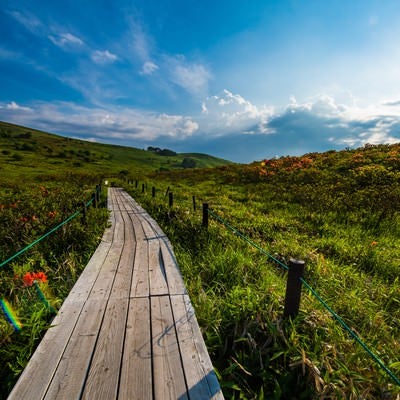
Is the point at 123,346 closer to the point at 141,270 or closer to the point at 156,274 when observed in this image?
the point at 156,274

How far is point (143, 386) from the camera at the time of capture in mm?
2238

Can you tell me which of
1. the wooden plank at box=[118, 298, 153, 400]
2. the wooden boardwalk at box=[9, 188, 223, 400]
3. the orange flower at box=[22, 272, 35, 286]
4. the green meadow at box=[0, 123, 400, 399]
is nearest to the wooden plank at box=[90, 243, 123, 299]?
the wooden boardwalk at box=[9, 188, 223, 400]

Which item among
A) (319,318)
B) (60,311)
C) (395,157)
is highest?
(395,157)

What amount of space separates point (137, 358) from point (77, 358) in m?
0.64

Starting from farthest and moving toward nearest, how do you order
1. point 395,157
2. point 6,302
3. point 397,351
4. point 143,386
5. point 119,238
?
1. point 395,157
2. point 119,238
3. point 6,302
4. point 397,351
5. point 143,386

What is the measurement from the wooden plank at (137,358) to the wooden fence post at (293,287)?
73.2 inches

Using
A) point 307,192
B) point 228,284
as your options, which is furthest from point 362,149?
point 228,284

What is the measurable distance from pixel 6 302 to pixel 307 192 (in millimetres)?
15021

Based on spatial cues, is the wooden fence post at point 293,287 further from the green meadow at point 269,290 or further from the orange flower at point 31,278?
the orange flower at point 31,278

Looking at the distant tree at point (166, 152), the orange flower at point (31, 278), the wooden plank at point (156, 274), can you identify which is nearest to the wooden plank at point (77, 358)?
the wooden plank at point (156, 274)

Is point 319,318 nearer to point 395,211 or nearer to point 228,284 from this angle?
point 228,284

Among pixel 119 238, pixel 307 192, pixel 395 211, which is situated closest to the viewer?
pixel 119 238

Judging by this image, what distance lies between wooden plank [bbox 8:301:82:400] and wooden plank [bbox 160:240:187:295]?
149 cm

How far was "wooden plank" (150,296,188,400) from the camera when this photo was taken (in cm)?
221
